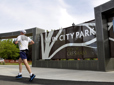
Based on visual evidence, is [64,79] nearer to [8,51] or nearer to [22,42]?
[22,42]

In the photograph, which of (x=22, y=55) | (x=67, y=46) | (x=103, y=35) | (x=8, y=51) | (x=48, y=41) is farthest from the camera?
(x=8, y=51)

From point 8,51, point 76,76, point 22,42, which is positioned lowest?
point 76,76

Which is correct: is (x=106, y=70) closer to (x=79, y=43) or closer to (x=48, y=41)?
(x=79, y=43)

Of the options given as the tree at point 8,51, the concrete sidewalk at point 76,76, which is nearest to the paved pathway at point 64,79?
the concrete sidewalk at point 76,76

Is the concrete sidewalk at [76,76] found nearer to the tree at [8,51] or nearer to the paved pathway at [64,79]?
the paved pathway at [64,79]

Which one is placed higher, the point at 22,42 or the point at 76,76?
the point at 22,42

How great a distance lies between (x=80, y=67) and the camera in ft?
28.6

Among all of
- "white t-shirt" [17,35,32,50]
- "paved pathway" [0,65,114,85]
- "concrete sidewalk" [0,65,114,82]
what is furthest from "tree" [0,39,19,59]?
"white t-shirt" [17,35,32,50]

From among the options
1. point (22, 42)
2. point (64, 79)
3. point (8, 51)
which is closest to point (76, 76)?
point (64, 79)

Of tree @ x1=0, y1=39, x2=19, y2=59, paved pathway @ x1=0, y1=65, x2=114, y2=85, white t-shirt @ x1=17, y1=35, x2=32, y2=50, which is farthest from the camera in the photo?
tree @ x1=0, y1=39, x2=19, y2=59

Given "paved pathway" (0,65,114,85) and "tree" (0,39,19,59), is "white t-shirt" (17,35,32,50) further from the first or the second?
"tree" (0,39,19,59)

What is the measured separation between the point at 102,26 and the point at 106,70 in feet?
8.81

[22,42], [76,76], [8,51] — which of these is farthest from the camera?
[8,51]

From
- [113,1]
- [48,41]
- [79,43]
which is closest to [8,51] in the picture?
[48,41]
